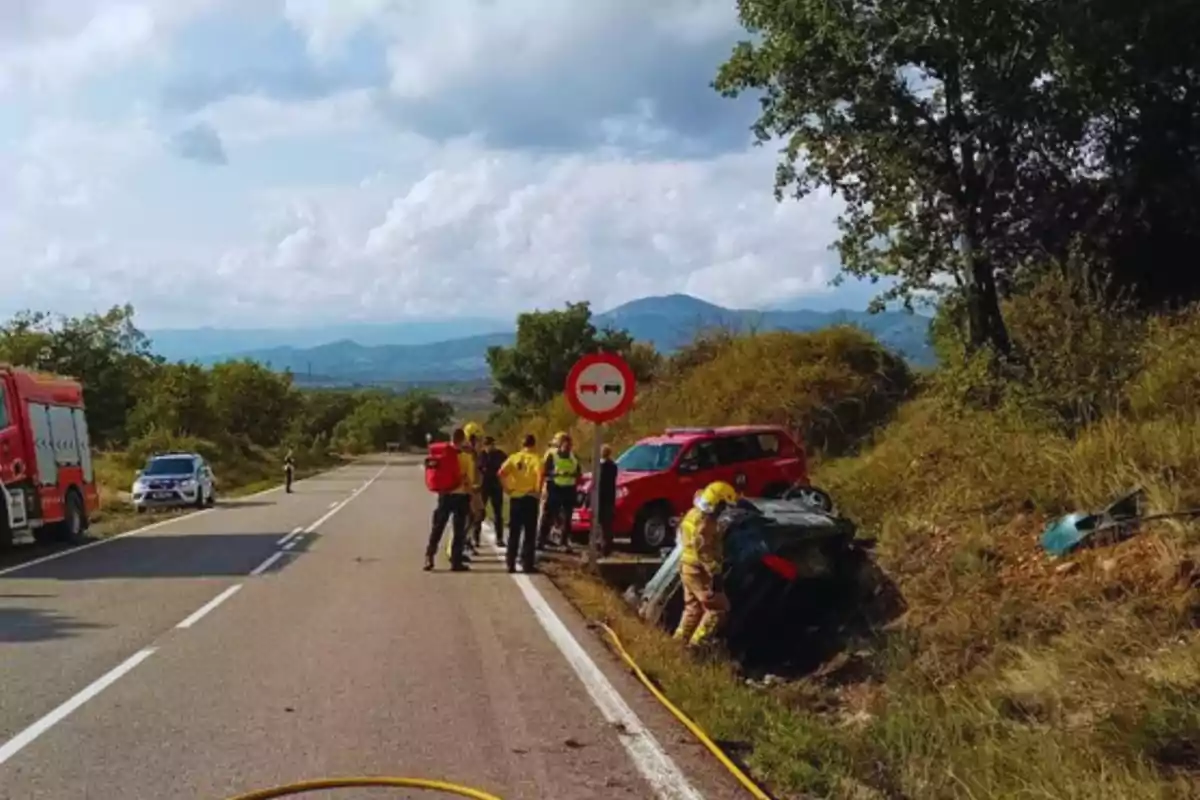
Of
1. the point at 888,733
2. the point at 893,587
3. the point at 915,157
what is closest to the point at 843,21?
the point at 915,157

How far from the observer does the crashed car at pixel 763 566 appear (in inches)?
507

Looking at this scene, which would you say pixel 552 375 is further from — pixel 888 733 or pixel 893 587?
pixel 888 733

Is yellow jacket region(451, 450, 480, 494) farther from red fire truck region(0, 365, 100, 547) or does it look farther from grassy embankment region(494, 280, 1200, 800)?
red fire truck region(0, 365, 100, 547)

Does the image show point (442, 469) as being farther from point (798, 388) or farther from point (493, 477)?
point (798, 388)

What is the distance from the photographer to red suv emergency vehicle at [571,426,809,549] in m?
20.2

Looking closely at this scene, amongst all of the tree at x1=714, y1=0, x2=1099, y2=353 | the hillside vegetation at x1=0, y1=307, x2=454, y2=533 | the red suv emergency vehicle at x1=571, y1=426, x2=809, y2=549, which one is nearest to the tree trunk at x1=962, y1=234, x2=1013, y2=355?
the tree at x1=714, y1=0, x2=1099, y2=353

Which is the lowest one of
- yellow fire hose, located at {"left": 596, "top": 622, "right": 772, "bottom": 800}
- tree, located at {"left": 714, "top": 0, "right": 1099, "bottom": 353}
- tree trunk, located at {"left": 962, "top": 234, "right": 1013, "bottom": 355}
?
yellow fire hose, located at {"left": 596, "top": 622, "right": 772, "bottom": 800}

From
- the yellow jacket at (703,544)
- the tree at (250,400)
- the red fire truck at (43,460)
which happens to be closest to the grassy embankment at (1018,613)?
the yellow jacket at (703,544)

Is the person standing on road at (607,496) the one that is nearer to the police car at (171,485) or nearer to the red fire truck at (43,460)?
the red fire truck at (43,460)

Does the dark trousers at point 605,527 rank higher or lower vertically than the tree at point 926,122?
lower

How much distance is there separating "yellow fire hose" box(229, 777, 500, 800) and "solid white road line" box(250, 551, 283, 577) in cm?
1031

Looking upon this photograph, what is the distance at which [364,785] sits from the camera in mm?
6480

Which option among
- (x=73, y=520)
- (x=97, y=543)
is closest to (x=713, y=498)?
(x=97, y=543)

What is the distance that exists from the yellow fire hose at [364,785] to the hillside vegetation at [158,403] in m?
40.7
